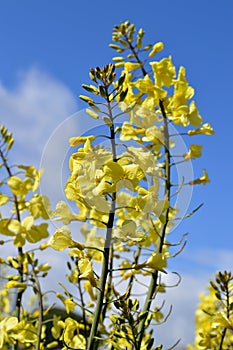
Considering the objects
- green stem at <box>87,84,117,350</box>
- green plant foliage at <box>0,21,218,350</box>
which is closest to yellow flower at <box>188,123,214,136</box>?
green plant foliage at <box>0,21,218,350</box>

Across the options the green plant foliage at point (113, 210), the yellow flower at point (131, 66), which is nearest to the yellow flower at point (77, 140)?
the green plant foliage at point (113, 210)

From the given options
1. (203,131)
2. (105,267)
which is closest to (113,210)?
(105,267)

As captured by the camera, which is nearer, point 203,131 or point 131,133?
point 131,133

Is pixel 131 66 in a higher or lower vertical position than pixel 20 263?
higher

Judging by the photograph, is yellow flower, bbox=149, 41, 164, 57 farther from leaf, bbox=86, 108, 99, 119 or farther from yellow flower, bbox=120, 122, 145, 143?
leaf, bbox=86, 108, 99, 119

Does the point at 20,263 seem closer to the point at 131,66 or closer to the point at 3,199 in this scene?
the point at 3,199

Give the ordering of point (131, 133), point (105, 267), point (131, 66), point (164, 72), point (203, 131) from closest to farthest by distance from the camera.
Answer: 1. point (105, 267)
2. point (131, 133)
3. point (164, 72)
4. point (203, 131)
5. point (131, 66)

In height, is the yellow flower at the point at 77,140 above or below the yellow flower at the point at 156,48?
below

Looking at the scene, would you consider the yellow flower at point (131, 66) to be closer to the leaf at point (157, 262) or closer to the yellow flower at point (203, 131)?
the yellow flower at point (203, 131)

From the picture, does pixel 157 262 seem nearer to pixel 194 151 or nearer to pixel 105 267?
pixel 105 267

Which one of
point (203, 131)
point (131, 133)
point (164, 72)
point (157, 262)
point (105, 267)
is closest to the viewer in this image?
point (105, 267)

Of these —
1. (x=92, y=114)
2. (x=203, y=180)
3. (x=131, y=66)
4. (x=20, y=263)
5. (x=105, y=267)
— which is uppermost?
(x=131, y=66)

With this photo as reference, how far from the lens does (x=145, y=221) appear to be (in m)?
1.99

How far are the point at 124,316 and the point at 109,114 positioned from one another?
76cm
